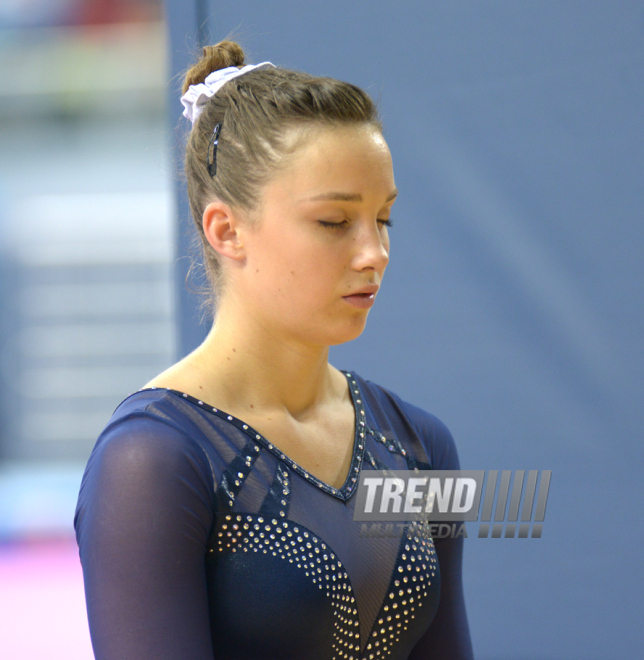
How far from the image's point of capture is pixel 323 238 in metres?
0.79

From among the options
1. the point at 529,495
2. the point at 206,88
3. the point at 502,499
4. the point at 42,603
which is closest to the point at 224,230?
the point at 206,88

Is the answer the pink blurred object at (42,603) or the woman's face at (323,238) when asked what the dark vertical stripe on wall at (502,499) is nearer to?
the woman's face at (323,238)

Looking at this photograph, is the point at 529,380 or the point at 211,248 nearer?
the point at 211,248

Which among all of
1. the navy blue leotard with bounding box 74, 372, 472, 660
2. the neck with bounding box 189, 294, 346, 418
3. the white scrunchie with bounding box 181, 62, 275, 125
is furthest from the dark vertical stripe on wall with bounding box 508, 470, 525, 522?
the white scrunchie with bounding box 181, 62, 275, 125

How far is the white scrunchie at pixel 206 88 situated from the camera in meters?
0.91

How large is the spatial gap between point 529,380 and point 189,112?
80 centimetres

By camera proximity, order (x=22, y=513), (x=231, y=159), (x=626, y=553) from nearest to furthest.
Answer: (x=231, y=159)
(x=626, y=553)
(x=22, y=513)

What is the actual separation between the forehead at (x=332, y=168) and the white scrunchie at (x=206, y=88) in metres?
0.17

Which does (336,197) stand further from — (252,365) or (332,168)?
(252,365)

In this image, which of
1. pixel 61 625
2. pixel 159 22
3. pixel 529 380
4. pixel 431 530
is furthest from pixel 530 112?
→ pixel 159 22

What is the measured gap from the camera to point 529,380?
138cm

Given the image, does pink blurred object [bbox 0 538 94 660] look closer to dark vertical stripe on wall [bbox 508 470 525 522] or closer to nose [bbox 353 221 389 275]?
dark vertical stripe on wall [bbox 508 470 525 522]

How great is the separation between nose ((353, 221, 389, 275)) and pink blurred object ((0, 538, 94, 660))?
5.53 feet

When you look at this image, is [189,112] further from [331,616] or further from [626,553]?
[626,553]
